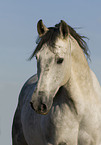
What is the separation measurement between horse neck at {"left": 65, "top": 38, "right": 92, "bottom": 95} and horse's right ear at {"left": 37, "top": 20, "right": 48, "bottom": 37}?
1.58 ft

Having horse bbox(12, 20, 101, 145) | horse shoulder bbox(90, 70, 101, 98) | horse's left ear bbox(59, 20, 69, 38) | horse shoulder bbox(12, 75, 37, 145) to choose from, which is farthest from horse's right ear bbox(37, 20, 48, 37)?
horse shoulder bbox(12, 75, 37, 145)

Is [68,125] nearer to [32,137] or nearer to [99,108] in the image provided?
[99,108]

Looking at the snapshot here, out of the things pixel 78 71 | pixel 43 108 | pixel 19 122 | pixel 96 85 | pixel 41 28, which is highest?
pixel 41 28

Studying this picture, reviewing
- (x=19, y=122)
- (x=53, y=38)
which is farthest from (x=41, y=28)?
(x=19, y=122)

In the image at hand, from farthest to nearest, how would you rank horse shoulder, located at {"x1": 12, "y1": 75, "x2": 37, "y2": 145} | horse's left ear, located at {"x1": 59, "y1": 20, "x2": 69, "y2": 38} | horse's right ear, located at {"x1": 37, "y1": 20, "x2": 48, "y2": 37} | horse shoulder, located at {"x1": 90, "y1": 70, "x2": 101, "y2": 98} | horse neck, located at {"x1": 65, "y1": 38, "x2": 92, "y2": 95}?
horse shoulder, located at {"x1": 12, "y1": 75, "x2": 37, "y2": 145}
horse shoulder, located at {"x1": 90, "y1": 70, "x2": 101, "y2": 98}
horse's right ear, located at {"x1": 37, "y1": 20, "x2": 48, "y2": 37}
horse neck, located at {"x1": 65, "y1": 38, "x2": 92, "y2": 95}
horse's left ear, located at {"x1": 59, "y1": 20, "x2": 69, "y2": 38}

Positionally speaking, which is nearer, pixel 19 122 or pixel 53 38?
pixel 53 38

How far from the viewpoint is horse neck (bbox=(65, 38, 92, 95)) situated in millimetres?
6484

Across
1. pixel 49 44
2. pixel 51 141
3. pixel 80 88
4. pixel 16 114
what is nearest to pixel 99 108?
pixel 80 88

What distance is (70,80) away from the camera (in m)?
6.46

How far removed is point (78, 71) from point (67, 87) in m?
0.32

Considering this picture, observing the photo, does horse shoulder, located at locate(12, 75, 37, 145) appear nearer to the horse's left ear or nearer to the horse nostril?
the horse's left ear

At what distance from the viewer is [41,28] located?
6.72m

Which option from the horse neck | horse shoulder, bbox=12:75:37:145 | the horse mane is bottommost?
horse shoulder, bbox=12:75:37:145

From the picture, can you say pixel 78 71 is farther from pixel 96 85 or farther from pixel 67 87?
pixel 96 85
